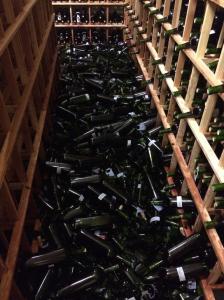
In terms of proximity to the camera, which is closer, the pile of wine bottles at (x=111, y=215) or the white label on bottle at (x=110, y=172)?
the pile of wine bottles at (x=111, y=215)

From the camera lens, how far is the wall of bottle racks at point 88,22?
621 centimetres

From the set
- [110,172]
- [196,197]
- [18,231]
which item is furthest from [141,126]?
[18,231]

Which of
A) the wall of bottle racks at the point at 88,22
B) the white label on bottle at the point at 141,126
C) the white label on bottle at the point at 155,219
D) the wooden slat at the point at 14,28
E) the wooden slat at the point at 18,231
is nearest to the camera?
the wooden slat at the point at 18,231

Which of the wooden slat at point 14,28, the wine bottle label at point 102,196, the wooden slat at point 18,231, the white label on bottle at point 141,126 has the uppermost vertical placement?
the wooden slat at point 14,28

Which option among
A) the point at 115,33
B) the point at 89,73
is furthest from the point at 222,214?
the point at 115,33

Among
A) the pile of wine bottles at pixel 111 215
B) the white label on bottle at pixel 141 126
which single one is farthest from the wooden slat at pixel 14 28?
the white label on bottle at pixel 141 126

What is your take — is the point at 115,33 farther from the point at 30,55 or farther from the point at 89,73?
the point at 30,55

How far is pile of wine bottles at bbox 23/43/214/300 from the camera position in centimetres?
223

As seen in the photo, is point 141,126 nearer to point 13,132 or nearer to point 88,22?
point 13,132

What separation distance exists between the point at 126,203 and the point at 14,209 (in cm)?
111

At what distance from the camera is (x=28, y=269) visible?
2223 mm

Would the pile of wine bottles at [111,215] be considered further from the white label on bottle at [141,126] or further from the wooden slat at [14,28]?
the wooden slat at [14,28]

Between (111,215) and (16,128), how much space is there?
3.89 feet

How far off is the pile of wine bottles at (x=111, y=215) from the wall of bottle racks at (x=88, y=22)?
293cm
